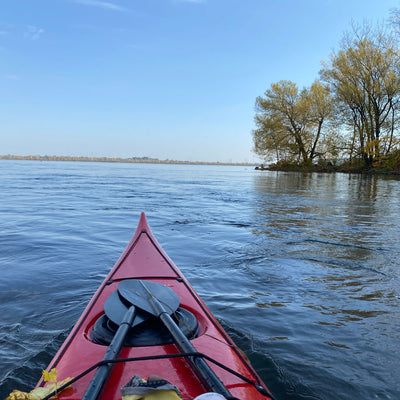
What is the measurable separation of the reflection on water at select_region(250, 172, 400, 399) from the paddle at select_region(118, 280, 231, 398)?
1.03 meters

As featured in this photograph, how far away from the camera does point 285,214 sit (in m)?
8.69

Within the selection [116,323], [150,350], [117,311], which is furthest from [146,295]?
[150,350]

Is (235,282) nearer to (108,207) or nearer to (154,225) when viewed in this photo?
(154,225)

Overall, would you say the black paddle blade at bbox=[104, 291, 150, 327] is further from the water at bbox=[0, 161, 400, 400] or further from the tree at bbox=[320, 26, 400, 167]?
the tree at bbox=[320, 26, 400, 167]

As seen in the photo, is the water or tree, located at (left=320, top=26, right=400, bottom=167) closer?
the water

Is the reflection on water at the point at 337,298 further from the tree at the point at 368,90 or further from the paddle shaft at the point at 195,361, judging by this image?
the tree at the point at 368,90

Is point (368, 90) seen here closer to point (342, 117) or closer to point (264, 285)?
point (342, 117)

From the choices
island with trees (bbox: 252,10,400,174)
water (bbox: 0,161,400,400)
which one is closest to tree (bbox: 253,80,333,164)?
island with trees (bbox: 252,10,400,174)

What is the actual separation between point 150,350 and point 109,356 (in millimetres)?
216

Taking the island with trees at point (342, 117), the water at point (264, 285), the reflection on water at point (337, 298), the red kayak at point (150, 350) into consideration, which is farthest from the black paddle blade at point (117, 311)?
the island with trees at point (342, 117)

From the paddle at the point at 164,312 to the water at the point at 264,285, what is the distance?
0.82 metres

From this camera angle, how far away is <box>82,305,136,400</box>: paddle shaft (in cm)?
132

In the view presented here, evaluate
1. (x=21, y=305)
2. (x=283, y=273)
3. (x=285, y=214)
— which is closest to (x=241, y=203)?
(x=285, y=214)

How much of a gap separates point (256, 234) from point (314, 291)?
2.89 metres
